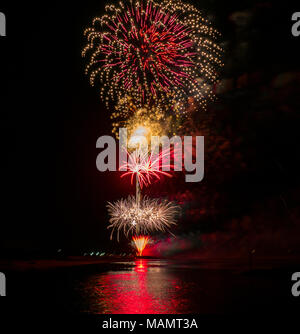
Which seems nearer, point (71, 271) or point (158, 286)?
point (158, 286)

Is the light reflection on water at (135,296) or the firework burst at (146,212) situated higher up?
the firework burst at (146,212)

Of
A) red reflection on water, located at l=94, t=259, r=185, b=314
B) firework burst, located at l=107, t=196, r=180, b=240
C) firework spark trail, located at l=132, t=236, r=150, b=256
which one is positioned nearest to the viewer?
red reflection on water, located at l=94, t=259, r=185, b=314

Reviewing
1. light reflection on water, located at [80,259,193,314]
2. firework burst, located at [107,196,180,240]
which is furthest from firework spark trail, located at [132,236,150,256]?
light reflection on water, located at [80,259,193,314]

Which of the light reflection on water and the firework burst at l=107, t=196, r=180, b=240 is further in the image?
the firework burst at l=107, t=196, r=180, b=240

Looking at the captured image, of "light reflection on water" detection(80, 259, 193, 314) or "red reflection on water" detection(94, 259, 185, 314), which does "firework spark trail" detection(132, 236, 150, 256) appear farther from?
"red reflection on water" detection(94, 259, 185, 314)

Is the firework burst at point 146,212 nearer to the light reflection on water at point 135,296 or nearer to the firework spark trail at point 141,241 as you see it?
the firework spark trail at point 141,241

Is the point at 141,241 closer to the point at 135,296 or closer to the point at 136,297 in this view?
the point at 135,296

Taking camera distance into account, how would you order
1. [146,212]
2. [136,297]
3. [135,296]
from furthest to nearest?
[146,212]
[135,296]
[136,297]

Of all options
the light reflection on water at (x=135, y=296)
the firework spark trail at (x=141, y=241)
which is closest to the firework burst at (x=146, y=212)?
the firework spark trail at (x=141, y=241)

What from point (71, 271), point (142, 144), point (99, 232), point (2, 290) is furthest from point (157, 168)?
point (99, 232)

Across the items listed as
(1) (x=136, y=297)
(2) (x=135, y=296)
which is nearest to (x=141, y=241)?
(2) (x=135, y=296)
